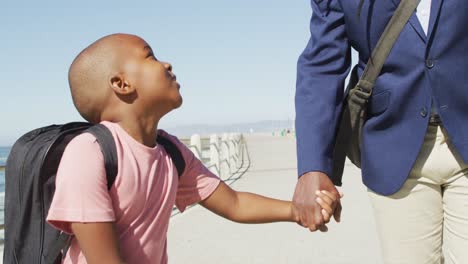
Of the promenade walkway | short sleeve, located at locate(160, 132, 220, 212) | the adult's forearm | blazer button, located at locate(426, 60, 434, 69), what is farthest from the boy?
the promenade walkway

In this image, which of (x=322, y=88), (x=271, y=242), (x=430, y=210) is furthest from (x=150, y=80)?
(x=271, y=242)

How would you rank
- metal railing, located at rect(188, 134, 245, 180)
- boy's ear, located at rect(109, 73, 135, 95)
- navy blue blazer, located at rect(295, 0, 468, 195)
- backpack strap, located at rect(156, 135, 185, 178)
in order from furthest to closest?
metal railing, located at rect(188, 134, 245, 180)
backpack strap, located at rect(156, 135, 185, 178)
navy blue blazer, located at rect(295, 0, 468, 195)
boy's ear, located at rect(109, 73, 135, 95)

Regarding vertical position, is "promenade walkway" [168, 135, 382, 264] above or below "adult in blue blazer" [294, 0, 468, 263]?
below

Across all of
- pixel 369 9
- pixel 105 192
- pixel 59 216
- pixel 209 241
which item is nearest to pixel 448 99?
pixel 369 9

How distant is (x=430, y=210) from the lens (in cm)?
240

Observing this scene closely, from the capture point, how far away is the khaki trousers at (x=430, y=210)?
2320 mm

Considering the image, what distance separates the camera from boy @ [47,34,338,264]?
1.89m

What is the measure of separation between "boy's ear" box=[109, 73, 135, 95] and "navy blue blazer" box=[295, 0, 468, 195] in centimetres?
80

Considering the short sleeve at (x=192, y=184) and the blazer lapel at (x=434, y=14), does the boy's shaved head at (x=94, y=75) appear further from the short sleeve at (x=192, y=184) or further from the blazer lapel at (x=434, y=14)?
the blazer lapel at (x=434, y=14)

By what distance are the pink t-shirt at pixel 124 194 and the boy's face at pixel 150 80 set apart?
15 cm

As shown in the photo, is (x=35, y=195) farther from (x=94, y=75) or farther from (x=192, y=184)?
(x=192, y=184)

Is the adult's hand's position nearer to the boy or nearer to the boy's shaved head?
the boy

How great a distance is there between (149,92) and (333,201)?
0.86 meters

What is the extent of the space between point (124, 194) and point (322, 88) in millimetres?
997
